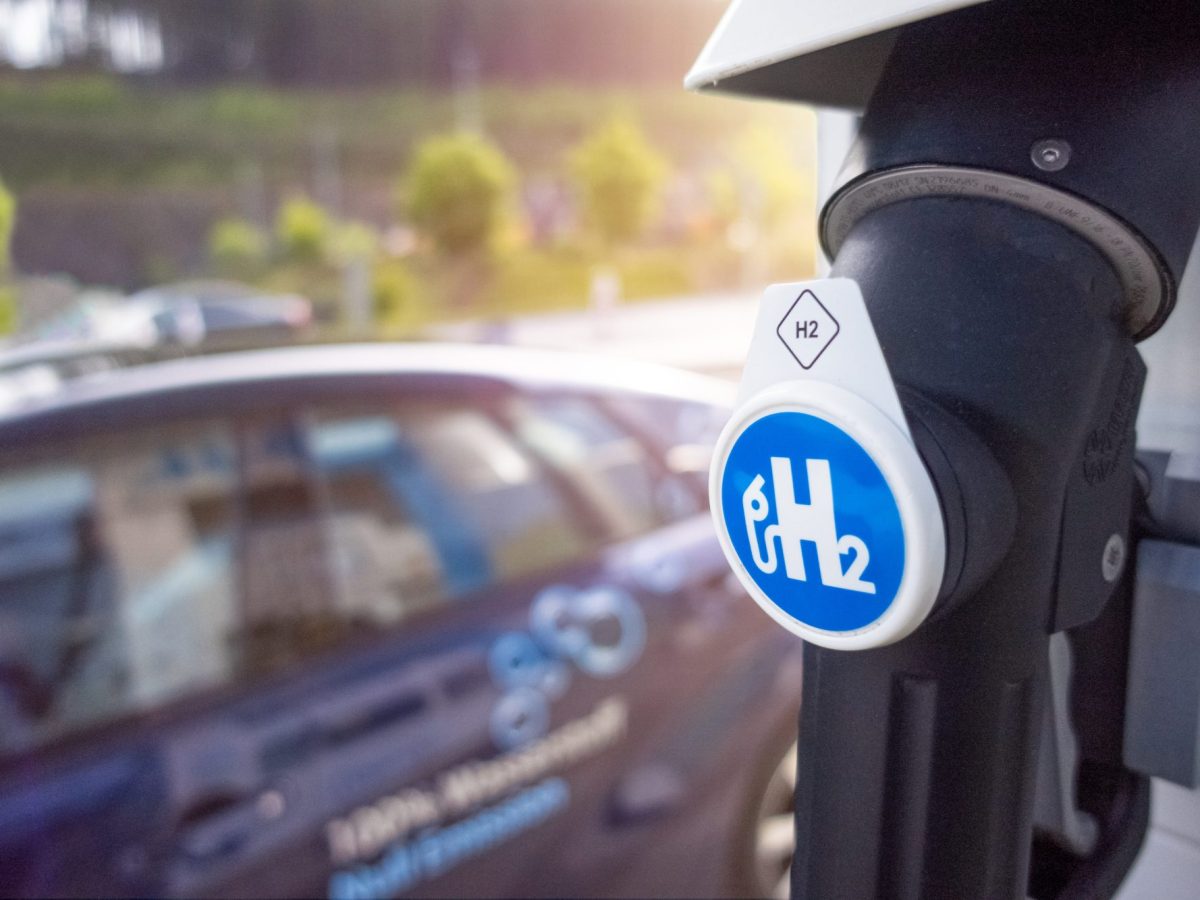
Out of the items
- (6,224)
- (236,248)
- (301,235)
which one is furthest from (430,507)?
(301,235)

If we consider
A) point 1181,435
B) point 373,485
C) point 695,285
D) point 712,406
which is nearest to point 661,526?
point 712,406

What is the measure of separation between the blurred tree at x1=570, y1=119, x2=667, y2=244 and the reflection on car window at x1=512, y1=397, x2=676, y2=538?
2171cm

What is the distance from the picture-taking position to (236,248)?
32.4 ft

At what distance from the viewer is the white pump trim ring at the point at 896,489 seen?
50 centimetres

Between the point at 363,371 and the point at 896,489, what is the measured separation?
1.80 metres

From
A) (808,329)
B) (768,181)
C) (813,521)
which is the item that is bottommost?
(813,521)

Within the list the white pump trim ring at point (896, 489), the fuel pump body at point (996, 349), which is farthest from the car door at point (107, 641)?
the white pump trim ring at point (896, 489)

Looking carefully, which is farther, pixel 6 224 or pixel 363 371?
pixel 363 371

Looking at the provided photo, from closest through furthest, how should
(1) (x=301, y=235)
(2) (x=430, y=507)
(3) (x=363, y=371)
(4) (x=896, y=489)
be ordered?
(4) (x=896, y=489), (3) (x=363, y=371), (2) (x=430, y=507), (1) (x=301, y=235)

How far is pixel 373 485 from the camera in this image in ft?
7.38

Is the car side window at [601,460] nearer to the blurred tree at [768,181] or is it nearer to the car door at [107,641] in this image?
the car door at [107,641]

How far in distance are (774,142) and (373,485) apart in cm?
337

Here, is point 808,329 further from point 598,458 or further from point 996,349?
point 598,458

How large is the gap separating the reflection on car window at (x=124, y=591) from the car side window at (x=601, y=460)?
0.74m
